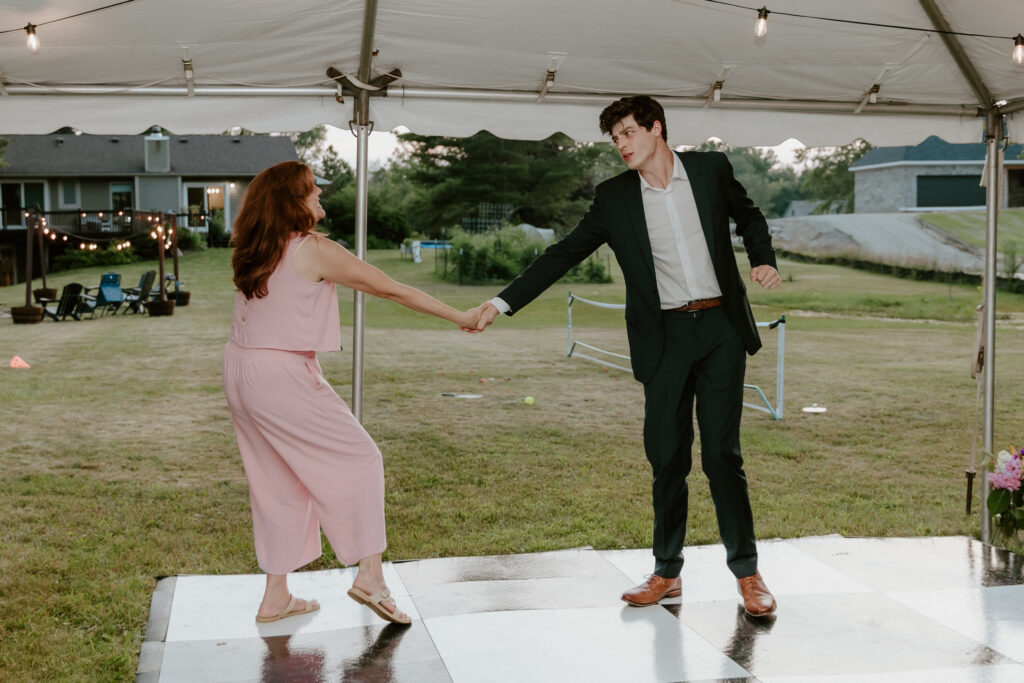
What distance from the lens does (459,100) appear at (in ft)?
16.0

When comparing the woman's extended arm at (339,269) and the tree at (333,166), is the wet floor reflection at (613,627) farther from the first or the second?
the tree at (333,166)

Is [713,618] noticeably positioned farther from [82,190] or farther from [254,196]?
[82,190]

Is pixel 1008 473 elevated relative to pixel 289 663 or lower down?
elevated

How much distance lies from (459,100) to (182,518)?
3.08m

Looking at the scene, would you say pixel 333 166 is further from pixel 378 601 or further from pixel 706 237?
pixel 378 601

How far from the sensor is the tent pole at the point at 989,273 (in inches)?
193

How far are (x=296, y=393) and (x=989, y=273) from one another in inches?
134

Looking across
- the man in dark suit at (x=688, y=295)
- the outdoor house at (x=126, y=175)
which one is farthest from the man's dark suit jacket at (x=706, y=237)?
the outdoor house at (x=126, y=175)

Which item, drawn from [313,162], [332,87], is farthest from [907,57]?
[313,162]

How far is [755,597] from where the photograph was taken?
12.3 feet

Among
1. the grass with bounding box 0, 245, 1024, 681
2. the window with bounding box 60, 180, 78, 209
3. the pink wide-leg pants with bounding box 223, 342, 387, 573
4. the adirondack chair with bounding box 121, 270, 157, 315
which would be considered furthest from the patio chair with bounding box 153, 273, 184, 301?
the pink wide-leg pants with bounding box 223, 342, 387, 573

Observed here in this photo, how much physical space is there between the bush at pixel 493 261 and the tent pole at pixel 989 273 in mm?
21275

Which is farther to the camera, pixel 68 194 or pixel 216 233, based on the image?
pixel 68 194

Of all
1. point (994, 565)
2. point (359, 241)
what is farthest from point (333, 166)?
point (994, 565)
